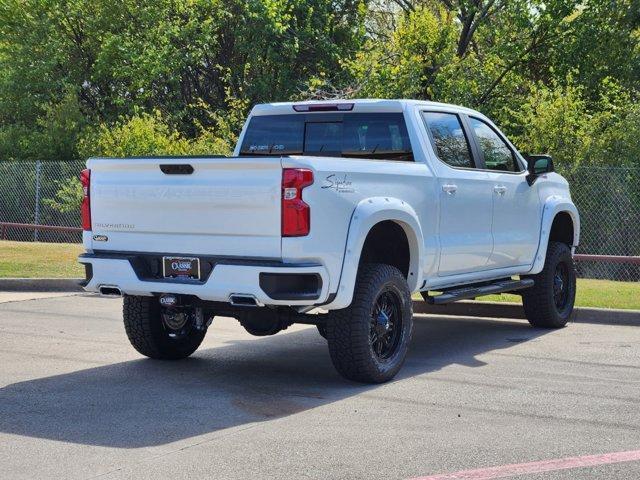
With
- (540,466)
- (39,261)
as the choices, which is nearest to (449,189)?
(540,466)

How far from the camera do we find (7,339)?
1003 cm

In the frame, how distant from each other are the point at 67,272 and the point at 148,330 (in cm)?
696

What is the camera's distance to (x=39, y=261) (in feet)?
55.4

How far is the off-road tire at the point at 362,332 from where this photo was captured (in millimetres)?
7793

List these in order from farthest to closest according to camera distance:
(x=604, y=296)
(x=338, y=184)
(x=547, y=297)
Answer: (x=604, y=296), (x=547, y=297), (x=338, y=184)

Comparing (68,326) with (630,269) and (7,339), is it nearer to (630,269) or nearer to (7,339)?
(7,339)

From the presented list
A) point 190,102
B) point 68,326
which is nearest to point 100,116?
point 190,102

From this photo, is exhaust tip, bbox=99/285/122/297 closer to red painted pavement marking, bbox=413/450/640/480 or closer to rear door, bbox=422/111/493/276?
rear door, bbox=422/111/493/276

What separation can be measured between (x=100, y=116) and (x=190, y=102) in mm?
2889

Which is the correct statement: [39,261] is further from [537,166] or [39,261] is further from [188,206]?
[188,206]

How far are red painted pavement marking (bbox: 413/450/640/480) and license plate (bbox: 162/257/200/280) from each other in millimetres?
2881

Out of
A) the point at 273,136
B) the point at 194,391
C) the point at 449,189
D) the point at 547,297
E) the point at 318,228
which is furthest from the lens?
the point at 547,297

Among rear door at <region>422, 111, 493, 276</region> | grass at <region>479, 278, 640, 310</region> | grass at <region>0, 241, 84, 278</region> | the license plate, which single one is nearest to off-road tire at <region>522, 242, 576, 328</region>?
grass at <region>479, 278, 640, 310</region>

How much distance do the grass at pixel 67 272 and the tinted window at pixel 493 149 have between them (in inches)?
100
